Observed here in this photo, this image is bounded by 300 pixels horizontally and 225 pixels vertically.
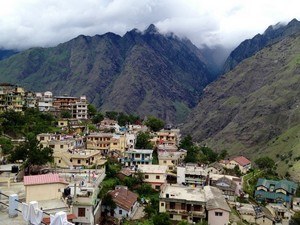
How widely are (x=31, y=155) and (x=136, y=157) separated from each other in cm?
2219

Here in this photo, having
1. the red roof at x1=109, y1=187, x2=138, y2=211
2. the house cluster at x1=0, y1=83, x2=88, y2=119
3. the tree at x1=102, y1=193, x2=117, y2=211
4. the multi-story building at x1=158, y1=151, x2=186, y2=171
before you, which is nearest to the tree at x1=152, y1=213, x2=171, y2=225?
the red roof at x1=109, y1=187, x2=138, y2=211

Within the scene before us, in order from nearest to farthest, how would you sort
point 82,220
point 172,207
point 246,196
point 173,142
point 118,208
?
point 82,220, point 118,208, point 172,207, point 246,196, point 173,142

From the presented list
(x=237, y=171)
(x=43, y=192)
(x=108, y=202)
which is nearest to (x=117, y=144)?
(x=108, y=202)

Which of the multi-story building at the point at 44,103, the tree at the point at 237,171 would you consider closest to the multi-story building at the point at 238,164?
the tree at the point at 237,171

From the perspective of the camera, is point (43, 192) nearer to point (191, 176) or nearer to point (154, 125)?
point (191, 176)

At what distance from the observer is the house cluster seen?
307ft

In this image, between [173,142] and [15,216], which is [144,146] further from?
[15,216]

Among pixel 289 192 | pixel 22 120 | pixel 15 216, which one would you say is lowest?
pixel 289 192

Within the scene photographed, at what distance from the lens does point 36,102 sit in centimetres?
10644

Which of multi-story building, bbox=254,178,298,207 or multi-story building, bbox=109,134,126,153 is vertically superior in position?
multi-story building, bbox=109,134,126,153

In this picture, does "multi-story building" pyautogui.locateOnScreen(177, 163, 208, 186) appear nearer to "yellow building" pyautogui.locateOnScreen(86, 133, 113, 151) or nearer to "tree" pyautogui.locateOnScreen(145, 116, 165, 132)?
"yellow building" pyautogui.locateOnScreen(86, 133, 113, 151)

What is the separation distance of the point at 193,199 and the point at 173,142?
132ft

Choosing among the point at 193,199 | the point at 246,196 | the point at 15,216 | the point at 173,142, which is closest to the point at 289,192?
the point at 246,196

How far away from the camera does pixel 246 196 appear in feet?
236
